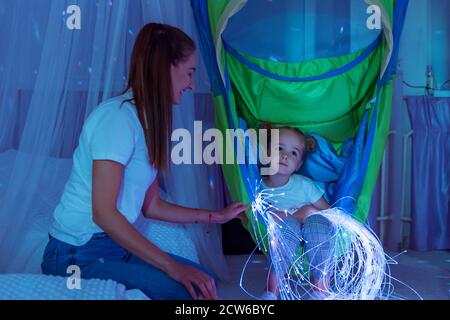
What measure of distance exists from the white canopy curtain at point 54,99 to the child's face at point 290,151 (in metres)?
0.35

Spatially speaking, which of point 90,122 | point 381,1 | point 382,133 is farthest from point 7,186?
point 381,1

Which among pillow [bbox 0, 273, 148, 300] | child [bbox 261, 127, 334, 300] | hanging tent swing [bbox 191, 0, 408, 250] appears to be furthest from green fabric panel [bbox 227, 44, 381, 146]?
pillow [bbox 0, 273, 148, 300]

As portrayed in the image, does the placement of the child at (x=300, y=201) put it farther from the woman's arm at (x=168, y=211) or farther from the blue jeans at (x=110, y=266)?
the blue jeans at (x=110, y=266)

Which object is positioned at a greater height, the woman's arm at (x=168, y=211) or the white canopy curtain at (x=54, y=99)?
the white canopy curtain at (x=54, y=99)

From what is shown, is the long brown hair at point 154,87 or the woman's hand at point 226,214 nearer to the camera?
the long brown hair at point 154,87

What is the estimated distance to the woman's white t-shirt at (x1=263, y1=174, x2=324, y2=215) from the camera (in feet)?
7.47

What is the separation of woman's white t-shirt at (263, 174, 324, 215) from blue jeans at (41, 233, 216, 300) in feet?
2.96

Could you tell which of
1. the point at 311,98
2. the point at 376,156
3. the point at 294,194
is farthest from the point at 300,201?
the point at 311,98

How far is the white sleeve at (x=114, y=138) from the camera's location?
1.35 meters

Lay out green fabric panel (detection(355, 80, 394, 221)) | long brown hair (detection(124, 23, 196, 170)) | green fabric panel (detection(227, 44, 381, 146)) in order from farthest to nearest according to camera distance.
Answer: green fabric panel (detection(227, 44, 381, 146))
green fabric panel (detection(355, 80, 394, 221))
long brown hair (detection(124, 23, 196, 170))

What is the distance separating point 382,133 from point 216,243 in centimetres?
86

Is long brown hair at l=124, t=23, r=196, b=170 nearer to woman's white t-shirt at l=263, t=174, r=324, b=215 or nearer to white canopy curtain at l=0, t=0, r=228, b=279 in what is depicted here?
white canopy curtain at l=0, t=0, r=228, b=279

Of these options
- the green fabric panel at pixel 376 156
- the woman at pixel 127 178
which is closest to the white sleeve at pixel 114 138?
the woman at pixel 127 178

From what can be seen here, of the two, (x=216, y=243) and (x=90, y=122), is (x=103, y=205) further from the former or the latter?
(x=216, y=243)
